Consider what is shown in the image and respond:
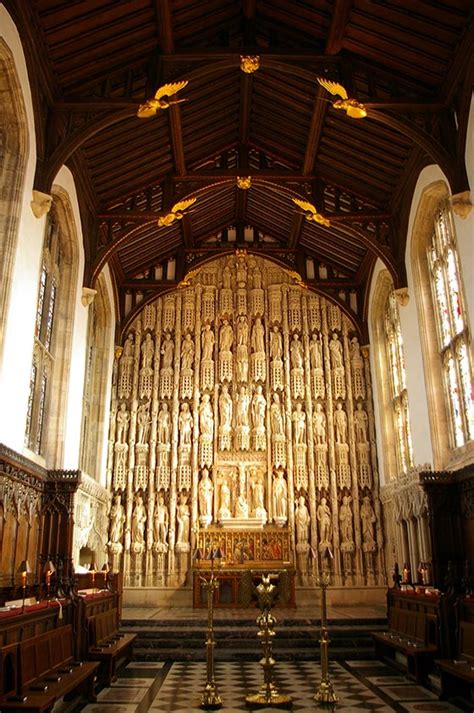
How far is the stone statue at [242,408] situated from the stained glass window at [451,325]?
6469mm

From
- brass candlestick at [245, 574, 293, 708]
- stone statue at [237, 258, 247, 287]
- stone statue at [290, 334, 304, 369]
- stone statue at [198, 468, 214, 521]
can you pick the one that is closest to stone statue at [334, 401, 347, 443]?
stone statue at [290, 334, 304, 369]

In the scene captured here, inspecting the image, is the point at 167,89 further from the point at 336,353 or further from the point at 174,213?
the point at 336,353

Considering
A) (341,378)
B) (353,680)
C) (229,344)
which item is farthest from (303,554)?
(353,680)

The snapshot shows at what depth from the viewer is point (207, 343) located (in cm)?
1962

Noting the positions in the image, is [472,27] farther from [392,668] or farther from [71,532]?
[71,532]

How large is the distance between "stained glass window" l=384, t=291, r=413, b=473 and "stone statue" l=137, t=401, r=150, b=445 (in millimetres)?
7018

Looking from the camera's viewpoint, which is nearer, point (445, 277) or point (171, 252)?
point (445, 277)

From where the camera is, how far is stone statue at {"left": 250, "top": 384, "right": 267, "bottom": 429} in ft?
61.7

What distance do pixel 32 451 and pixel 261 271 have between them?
10.2 meters

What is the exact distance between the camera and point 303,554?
1756 cm

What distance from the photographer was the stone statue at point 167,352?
19422mm

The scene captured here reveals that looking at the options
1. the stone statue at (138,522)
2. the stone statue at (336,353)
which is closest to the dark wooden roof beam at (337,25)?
the stone statue at (336,353)

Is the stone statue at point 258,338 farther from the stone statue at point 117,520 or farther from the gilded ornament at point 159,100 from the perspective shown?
the gilded ornament at point 159,100

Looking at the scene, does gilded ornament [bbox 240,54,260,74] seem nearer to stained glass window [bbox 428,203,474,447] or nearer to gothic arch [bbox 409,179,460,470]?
gothic arch [bbox 409,179,460,470]
